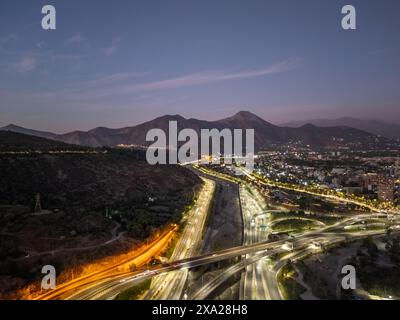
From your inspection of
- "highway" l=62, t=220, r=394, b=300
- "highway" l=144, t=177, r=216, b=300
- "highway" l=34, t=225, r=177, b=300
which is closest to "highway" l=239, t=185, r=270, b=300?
"highway" l=62, t=220, r=394, b=300

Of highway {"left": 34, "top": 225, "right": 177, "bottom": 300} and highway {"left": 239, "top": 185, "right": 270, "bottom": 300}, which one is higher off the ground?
highway {"left": 34, "top": 225, "right": 177, "bottom": 300}

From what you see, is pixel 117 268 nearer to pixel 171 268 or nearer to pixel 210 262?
pixel 171 268

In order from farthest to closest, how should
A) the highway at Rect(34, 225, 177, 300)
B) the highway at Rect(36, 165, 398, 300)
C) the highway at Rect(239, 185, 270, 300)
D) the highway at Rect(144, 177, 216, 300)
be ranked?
the highway at Rect(239, 185, 270, 300) < the highway at Rect(144, 177, 216, 300) < the highway at Rect(36, 165, 398, 300) < the highway at Rect(34, 225, 177, 300)

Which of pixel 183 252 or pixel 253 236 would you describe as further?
pixel 253 236

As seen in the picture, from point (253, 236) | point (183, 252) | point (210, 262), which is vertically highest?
point (210, 262)

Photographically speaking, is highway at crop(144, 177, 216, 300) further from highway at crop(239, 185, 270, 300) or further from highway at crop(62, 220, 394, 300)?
highway at crop(239, 185, 270, 300)

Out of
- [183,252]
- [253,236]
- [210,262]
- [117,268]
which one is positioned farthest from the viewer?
[253,236]

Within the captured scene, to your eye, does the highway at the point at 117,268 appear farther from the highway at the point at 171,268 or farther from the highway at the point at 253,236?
the highway at the point at 253,236

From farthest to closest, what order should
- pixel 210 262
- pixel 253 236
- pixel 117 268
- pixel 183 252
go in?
pixel 253 236 < pixel 183 252 < pixel 210 262 < pixel 117 268

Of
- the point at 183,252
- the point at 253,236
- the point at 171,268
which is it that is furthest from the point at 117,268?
the point at 253,236

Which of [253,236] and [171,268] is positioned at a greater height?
[171,268]

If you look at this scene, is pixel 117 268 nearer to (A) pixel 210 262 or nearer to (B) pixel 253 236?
(A) pixel 210 262

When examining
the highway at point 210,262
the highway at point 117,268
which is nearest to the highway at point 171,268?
the highway at point 210,262

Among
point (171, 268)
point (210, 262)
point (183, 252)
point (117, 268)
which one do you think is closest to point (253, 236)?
point (183, 252)
